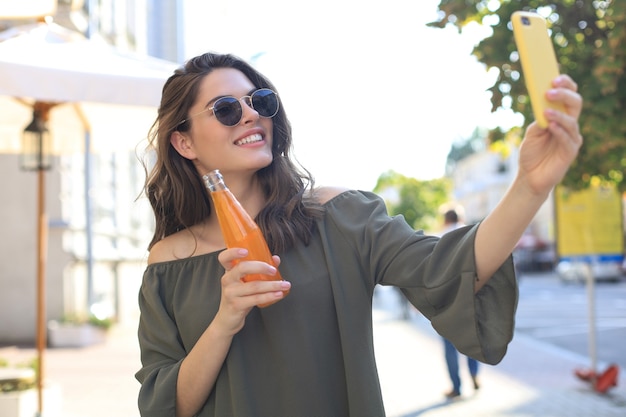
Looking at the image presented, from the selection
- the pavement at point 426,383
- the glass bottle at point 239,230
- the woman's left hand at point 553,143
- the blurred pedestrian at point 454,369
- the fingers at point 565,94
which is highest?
the fingers at point 565,94

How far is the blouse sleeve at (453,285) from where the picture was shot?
181 cm

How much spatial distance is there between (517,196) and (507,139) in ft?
18.5

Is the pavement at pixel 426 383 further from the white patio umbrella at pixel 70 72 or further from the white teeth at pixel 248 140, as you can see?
the white teeth at pixel 248 140

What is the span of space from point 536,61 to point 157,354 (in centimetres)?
126

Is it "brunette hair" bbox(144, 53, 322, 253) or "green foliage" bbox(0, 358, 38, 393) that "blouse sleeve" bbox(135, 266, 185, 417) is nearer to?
"brunette hair" bbox(144, 53, 322, 253)

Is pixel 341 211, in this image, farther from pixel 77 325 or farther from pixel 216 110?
pixel 77 325

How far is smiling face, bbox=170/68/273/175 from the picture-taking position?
2.19m

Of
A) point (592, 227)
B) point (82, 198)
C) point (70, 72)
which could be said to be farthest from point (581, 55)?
point (82, 198)

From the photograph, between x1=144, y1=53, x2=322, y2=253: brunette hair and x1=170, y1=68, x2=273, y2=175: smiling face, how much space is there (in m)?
0.03

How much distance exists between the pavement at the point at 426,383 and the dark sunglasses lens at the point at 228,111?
16.6ft

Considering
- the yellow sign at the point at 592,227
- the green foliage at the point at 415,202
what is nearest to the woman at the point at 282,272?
the yellow sign at the point at 592,227

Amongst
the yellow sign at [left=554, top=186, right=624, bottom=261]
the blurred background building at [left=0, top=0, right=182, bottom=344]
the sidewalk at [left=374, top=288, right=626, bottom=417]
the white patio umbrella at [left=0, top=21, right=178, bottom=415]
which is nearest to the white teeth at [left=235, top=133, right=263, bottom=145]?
the white patio umbrella at [left=0, top=21, right=178, bottom=415]

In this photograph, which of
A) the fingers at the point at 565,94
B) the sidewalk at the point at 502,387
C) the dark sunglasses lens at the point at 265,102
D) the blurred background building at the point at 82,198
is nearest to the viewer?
the fingers at the point at 565,94

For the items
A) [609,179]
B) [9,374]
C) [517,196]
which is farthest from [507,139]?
[517,196]
